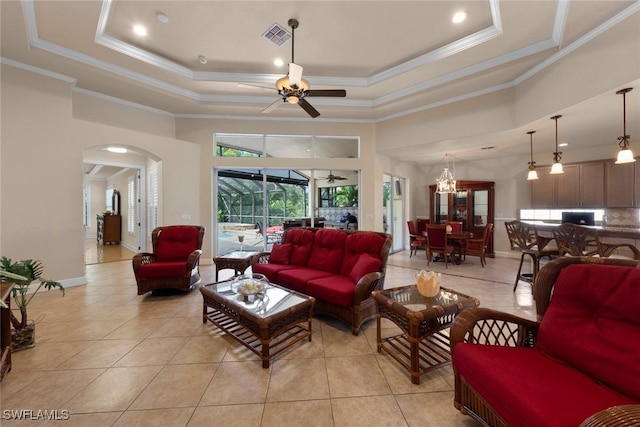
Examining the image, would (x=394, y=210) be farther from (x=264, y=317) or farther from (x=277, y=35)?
(x=264, y=317)

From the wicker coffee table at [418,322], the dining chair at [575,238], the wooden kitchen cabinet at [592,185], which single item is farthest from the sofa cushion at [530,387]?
the wooden kitchen cabinet at [592,185]

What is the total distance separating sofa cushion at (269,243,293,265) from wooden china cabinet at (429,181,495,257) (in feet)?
18.2

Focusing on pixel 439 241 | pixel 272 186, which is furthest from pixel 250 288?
pixel 439 241

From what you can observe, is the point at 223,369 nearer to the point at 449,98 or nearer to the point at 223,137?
the point at 223,137

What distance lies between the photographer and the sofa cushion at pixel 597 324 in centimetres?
123

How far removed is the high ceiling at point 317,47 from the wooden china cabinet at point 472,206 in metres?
2.10

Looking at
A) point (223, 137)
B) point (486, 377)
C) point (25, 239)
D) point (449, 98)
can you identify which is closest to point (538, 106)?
point (449, 98)

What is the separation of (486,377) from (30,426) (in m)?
2.67

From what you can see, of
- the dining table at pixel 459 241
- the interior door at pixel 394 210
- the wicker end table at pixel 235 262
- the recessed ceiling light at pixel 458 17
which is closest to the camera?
the recessed ceiling light at pixel 458 17

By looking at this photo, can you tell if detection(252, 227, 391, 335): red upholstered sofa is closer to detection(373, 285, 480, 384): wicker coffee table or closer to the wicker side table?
detection(373, 285, 480, 384): wicker coffee table

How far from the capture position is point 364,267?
9.34 feet

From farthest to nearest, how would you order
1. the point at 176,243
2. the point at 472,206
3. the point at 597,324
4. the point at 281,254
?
the point at 472,206 < the point at 176,243 < the point at 281,254 < the point at 597,324

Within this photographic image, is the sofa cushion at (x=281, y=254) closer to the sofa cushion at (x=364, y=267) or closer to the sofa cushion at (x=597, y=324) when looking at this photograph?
the sofa cushion at (x=364, y=267)

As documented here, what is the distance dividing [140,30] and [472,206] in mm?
7918
